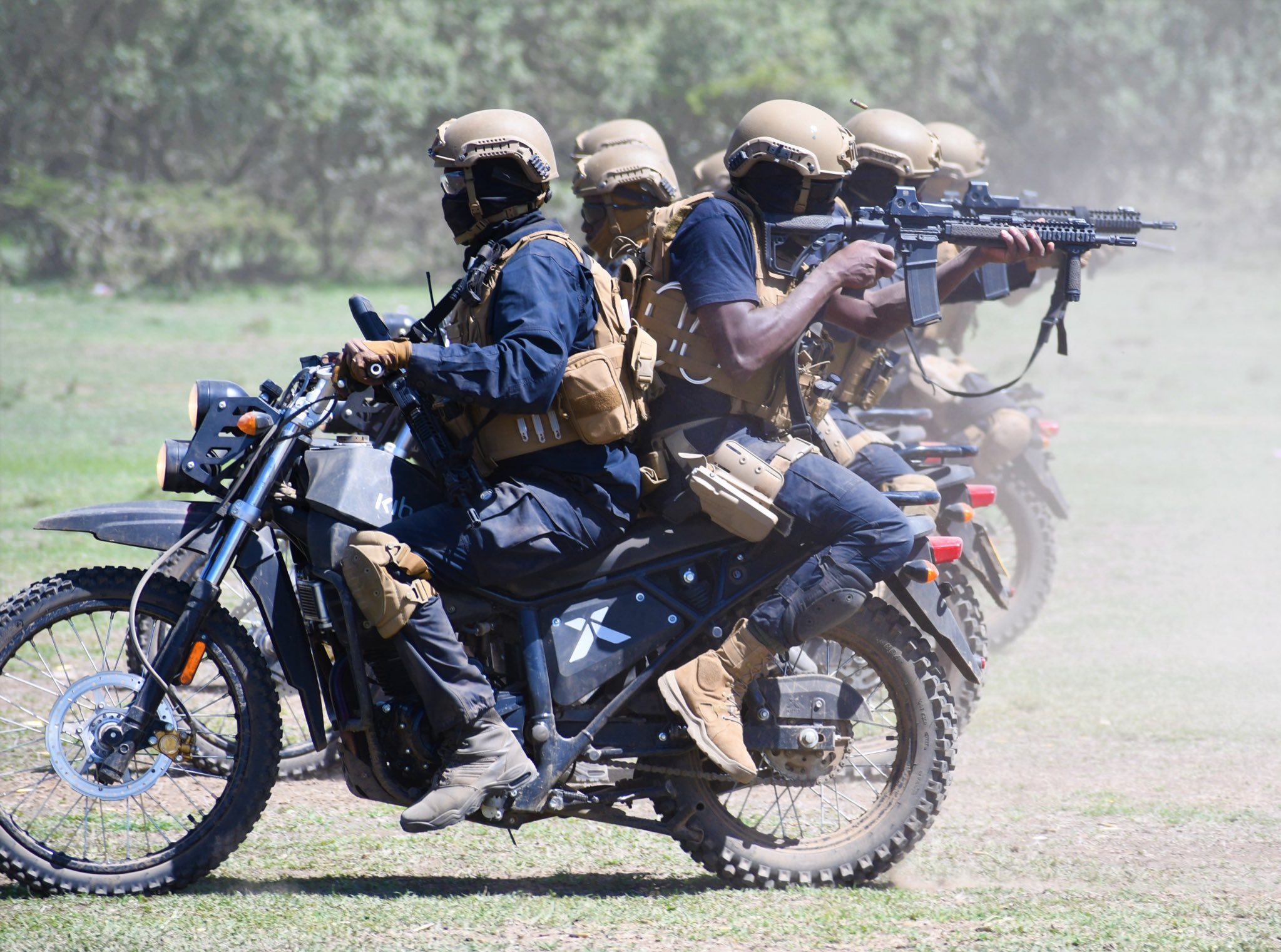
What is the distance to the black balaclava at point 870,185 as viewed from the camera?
260 inches

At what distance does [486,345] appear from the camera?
4.27 m

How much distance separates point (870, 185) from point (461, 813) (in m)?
3.55

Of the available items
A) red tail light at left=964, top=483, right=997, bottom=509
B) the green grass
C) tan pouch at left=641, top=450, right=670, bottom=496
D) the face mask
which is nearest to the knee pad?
tan pouch at left=641, top=450, right=670, bottom=496

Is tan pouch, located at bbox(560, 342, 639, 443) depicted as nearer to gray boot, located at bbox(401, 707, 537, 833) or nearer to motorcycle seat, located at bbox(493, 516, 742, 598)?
motorcycle seat, located at bbox(493, 516, 742, 598)

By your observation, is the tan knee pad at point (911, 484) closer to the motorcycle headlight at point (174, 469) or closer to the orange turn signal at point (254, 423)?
the orange turn signal at point (254, 423)

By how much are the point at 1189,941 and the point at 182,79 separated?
97.6 feet

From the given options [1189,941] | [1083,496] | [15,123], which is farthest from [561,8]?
[1189,941]

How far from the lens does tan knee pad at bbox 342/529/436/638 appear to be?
416 centimetres

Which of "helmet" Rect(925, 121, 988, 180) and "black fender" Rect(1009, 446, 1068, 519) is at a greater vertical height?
"helmet" Rect(925, 121, 988, 180)

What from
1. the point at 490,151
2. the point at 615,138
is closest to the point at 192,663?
the point at 490,151

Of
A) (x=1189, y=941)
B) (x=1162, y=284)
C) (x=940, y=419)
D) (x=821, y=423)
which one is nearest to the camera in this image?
(x=1189, y=941)

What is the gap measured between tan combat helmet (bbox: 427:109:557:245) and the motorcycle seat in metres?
0.97

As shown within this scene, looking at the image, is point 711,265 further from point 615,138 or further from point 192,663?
point 615,138

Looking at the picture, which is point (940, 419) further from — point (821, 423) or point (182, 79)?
point (182, 79)
